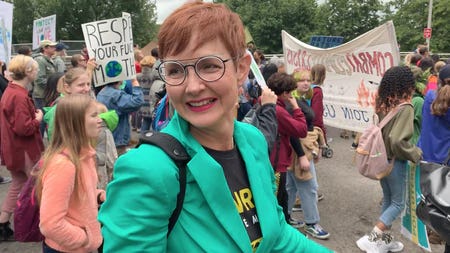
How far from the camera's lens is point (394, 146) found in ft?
12.0

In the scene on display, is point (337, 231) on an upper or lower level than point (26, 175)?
lower

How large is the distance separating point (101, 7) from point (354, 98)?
38316 mm

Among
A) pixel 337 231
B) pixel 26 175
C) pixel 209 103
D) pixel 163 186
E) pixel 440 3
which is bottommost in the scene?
pixel 337 231

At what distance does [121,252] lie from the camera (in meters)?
A: 1.02

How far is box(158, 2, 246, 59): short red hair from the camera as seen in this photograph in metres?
1.17

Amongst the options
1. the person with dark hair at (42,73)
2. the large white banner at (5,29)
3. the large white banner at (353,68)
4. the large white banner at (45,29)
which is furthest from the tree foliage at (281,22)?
Result: the large white banner at (5,29)

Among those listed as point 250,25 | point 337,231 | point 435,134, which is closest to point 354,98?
point 435,134

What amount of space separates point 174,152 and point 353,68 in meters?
6.20

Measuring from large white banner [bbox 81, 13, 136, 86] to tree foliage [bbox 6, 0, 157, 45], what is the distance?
36832 mm

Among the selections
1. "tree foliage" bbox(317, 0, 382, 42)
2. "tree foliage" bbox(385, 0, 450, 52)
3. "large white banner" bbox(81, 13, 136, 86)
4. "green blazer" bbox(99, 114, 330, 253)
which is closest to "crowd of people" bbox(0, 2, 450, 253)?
"green blazer" bbox(99, 114, 330, 253)

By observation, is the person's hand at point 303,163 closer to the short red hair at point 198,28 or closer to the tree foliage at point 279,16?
the short red hair at point 198,28

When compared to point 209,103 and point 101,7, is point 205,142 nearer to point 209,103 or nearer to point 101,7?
point 209,103

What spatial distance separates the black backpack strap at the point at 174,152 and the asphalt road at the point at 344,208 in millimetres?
3433

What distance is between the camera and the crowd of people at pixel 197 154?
106 centimetres
